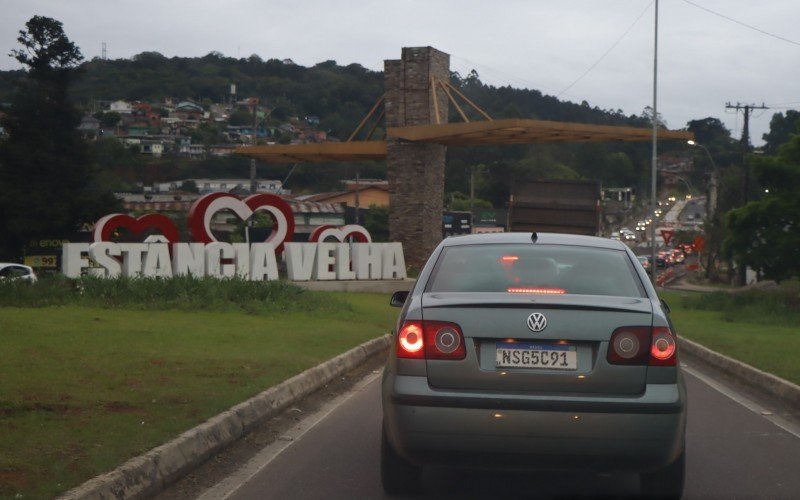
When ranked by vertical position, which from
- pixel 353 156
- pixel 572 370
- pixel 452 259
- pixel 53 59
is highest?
pixel 53 59

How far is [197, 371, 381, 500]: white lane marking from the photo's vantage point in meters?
7.05

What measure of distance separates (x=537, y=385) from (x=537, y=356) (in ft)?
0.55

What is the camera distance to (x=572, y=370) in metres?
6.16

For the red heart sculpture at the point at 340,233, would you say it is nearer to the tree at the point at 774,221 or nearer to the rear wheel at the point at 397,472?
the tree at the point at 774,221

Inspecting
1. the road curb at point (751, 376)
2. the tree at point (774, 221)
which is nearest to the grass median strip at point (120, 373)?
the road curb at point (751, 376)

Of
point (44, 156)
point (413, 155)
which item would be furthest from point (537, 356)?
point (44, 156)

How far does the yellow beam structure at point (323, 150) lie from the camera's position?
141 ft

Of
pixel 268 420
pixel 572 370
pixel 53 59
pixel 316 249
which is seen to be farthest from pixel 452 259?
pixel 53 59

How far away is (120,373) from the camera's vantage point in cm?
1096

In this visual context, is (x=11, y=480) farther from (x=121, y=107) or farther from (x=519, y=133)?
(x=121, y=107)

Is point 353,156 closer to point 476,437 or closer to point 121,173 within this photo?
point 476,437

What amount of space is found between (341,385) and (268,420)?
3020 millimetres

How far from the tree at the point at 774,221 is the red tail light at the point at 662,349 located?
88.8ft

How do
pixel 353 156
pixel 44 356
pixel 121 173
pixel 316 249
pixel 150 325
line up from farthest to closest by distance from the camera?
pixel 121 173, pixel 353 156, pixel 316 249, pixel 150 325, pixel 44 356
